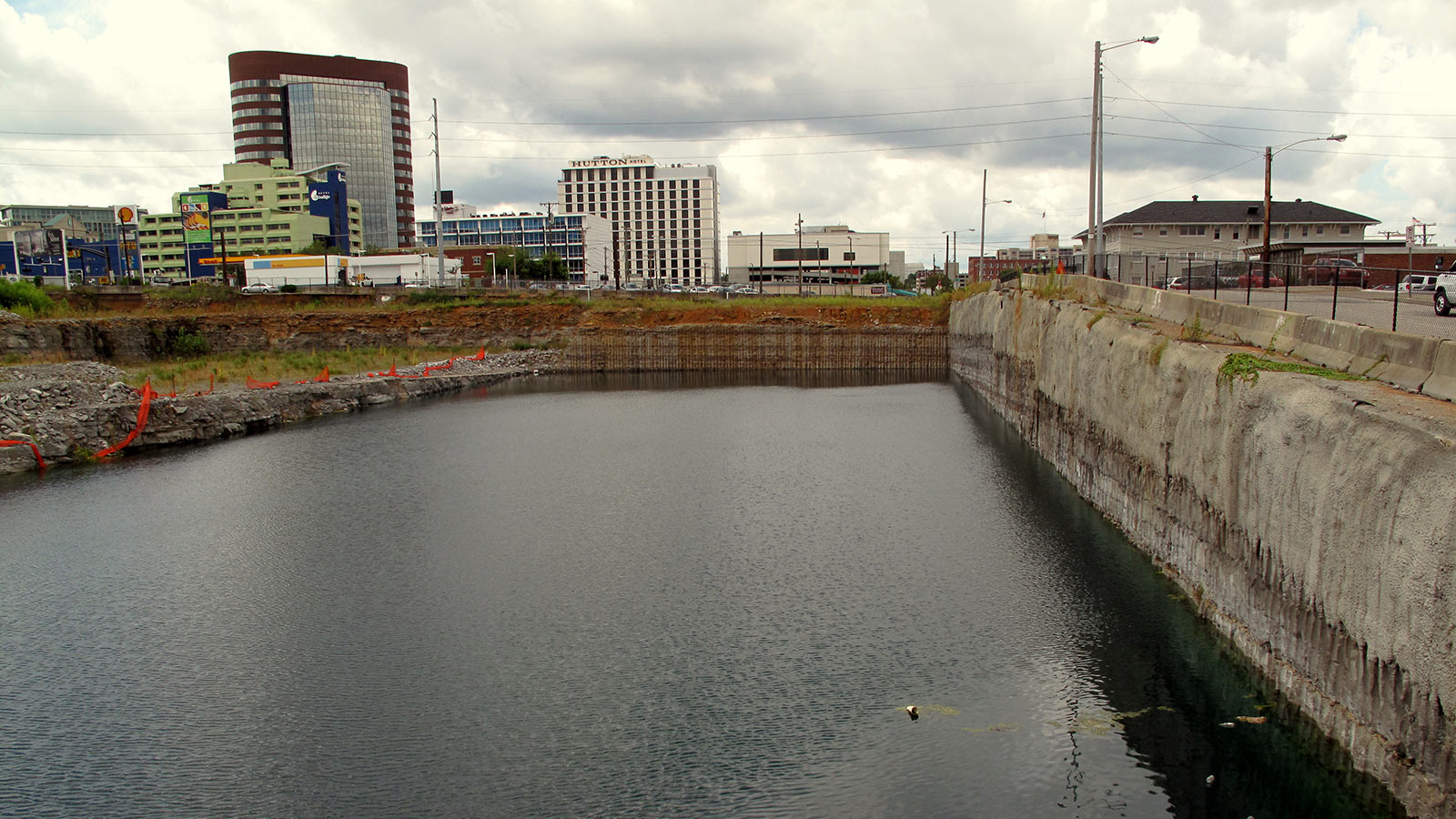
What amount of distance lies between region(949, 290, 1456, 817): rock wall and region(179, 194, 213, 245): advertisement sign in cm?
14401

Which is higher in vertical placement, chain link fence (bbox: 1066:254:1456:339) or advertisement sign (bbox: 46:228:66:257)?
advertisement sign (bbox: 46:228:66:257)

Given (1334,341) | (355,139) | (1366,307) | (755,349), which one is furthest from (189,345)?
(355,139)

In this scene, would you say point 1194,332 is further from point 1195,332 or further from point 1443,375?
point 1443,375

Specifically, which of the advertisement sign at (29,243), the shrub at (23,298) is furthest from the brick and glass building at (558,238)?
the shrub at (23,298)

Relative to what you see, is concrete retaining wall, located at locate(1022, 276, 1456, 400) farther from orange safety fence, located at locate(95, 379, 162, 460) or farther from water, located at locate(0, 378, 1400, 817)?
orange safety fence, located at locate(95, 379, 162, 460)

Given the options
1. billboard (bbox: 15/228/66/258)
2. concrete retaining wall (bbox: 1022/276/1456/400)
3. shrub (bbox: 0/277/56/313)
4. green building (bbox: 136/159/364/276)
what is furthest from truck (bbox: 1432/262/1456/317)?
green building (bbox: 136/159/364/276)

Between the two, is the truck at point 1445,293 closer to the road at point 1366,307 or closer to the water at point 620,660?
the road at point 1366,307

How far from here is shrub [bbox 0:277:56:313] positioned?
6216 centimetres

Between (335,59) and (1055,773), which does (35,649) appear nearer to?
(1055,773)

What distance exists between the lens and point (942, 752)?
38.3 ft

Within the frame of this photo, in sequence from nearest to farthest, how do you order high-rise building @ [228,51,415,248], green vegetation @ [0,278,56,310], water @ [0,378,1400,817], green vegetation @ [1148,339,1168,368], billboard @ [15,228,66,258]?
water @ [0,378,1400,817] < green vegetation @ [1148,339,1168,368] < green vegetation @ [0,278,56,310] < billboard @ [15,228,66,258] < high-rise building @ [228,51,415,248]

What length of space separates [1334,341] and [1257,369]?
190 centimetres

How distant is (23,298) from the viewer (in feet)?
207

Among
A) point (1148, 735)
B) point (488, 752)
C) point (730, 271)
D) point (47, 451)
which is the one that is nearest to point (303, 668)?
point (488, 752)
